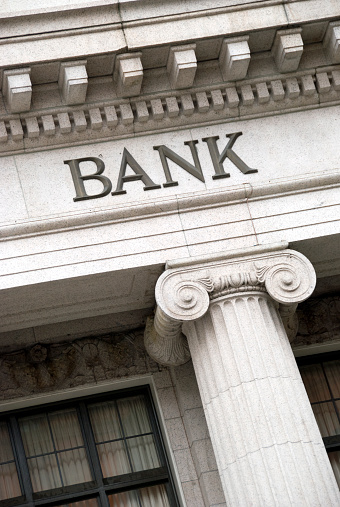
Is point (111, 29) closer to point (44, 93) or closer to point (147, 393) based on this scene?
point (44, 93)

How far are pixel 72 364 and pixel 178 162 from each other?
3.20 metres

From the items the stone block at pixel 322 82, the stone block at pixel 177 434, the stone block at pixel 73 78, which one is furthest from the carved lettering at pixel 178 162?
the stone block at pixel 177 434

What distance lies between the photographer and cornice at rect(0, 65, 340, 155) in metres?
10.6

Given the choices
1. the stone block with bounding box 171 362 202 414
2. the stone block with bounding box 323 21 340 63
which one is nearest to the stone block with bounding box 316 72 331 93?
the stone block with bounding box 323 21 340 63

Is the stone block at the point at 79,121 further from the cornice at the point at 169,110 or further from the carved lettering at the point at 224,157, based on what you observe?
the carved lettering at the point at 224,157

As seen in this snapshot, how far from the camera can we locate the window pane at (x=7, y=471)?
458 inches

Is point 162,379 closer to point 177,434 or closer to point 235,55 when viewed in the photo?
point 177,434

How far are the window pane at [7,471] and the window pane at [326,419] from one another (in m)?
4.19

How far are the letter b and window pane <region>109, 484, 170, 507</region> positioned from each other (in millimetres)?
4093

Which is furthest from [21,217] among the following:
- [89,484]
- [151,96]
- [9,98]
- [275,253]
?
[89,484]

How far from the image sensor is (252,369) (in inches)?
384

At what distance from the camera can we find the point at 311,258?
36.5 ft

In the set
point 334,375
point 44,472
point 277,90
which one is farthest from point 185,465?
point 277,90

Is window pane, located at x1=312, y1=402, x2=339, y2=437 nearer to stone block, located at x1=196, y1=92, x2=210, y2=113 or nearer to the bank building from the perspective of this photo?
the bank building
